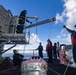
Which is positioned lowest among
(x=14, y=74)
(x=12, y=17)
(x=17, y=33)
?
(x=14, y=74)

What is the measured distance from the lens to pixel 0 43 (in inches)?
872

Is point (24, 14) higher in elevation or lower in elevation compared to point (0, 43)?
higher

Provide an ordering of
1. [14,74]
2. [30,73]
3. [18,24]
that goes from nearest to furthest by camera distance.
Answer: [30,73]
[14,74]
[18,24]

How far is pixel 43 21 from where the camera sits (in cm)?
2236

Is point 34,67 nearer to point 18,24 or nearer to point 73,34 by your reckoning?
point 73,34

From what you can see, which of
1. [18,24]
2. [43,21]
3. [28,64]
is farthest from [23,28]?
[28,64]

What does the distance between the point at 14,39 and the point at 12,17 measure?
217 cm

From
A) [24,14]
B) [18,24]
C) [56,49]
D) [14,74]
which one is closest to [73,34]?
[14,74]

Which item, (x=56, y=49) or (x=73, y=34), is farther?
(x=56, y=49)

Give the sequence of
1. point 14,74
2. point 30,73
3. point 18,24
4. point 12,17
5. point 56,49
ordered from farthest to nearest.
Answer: point 56,49, point 12,17, point 18,24, point 14,74, point 30,73

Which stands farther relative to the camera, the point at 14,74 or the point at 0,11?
the point at 0,11

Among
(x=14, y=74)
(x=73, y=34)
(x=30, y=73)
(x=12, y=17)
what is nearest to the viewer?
(x=30, y=73)

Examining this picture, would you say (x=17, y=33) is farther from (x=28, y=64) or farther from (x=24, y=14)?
(x=28, y=64)

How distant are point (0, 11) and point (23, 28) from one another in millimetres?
2410
